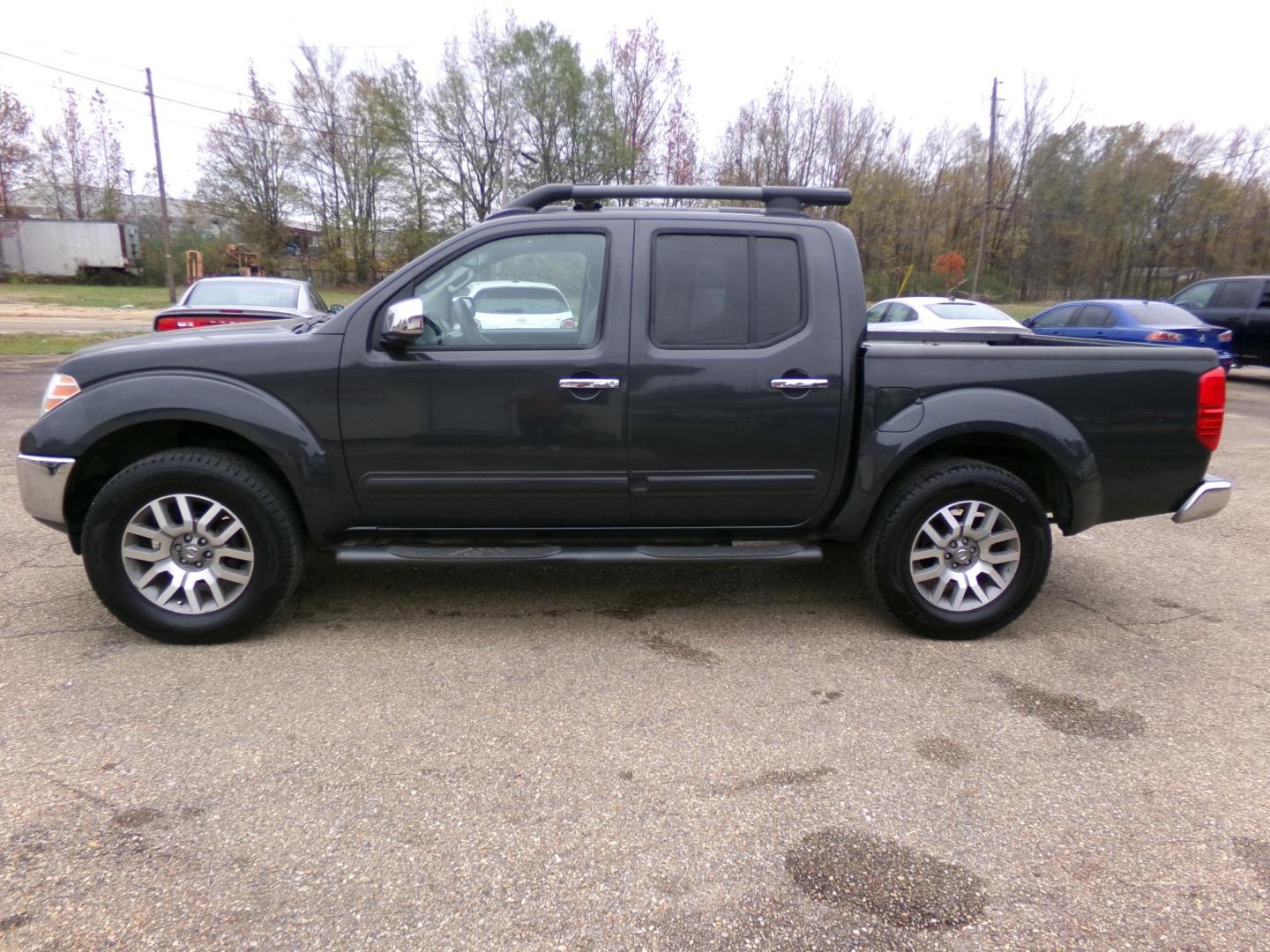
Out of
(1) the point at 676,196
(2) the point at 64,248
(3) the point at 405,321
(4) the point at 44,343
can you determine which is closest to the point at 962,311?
(1) the point at 676,196

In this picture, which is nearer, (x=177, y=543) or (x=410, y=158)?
(x=177, y=543)

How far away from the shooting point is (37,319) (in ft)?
77.7

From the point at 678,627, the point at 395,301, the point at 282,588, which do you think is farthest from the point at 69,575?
the point at 678,627

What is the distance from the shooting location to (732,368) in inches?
142

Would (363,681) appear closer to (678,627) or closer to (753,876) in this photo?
(678,627)

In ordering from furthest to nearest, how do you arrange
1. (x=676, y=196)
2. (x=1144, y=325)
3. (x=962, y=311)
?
(x=962, y=311)
(x=1144, y=325)
(x=676, y=196)

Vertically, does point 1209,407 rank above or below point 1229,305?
below

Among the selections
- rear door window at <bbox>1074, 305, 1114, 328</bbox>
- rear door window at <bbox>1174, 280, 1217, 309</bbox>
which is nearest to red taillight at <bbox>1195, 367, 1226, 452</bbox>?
rear door window at <bbox>1074, 305, 1114, 328</bbox>

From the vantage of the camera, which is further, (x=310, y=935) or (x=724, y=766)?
(x=724, y=766)

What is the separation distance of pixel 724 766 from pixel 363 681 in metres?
1.55

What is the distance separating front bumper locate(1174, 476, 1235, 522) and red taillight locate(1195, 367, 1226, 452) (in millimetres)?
208

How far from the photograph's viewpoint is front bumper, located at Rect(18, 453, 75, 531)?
3469 millimetres

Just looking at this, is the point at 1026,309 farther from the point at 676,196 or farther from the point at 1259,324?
the point at 676,196

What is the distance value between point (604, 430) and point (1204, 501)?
113 inches
